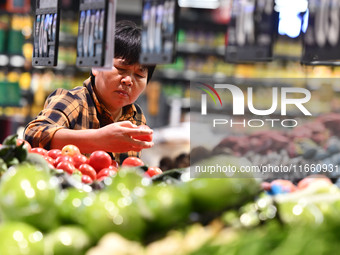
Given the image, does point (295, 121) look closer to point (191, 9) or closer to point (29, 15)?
point (29, 15)

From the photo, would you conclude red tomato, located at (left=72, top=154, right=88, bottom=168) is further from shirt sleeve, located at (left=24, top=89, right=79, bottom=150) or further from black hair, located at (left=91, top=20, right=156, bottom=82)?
black hair, located at (left=91, top=20, right=156, bottom=82)

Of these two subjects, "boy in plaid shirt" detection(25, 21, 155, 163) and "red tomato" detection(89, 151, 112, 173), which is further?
"boy in plaid shirt" detection(25, 21, 155, 163)

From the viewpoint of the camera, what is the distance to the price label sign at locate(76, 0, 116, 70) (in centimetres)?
238

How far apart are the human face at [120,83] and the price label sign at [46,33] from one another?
0.54m

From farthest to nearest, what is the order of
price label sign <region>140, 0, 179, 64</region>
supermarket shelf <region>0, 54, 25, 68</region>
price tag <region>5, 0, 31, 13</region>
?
price tag <region>5, 0, 31, 13</region> → supermarket shelf <region>0, 54, 25, 68</region> → price label sign <region>140, 0, 179, 64</region>

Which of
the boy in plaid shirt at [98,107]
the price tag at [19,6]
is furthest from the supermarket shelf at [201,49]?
the boy in plaid shirt at [98,107]

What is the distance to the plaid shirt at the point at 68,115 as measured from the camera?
10.1 ft

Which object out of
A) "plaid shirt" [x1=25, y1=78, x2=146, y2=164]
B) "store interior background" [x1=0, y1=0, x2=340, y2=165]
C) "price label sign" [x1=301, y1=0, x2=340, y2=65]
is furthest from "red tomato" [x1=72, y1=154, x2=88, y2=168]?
"store interior background" [x1=0, y1=0, x2=340, y2=165]

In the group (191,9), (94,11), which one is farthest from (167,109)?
(94,11)

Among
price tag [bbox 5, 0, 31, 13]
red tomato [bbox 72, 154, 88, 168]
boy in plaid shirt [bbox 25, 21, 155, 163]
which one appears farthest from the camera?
price tag [bbox 5, 0, 31, 13]

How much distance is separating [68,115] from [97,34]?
2.96ft

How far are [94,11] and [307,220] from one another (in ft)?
4.93

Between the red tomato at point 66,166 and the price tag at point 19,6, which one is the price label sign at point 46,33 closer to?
the red tomato at point 66,166

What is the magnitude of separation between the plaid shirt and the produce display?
5.71ft
